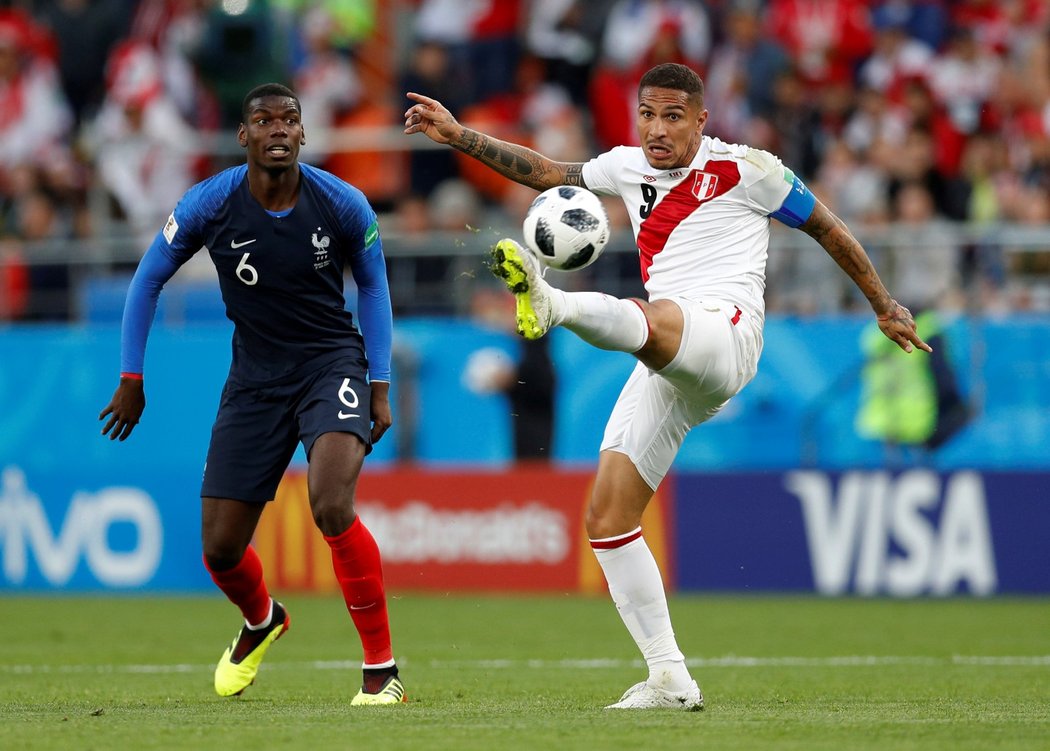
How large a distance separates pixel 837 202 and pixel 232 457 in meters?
9.12

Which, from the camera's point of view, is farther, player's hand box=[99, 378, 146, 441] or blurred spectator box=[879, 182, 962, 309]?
blurred spectator box=[879, 182, 962, 309]

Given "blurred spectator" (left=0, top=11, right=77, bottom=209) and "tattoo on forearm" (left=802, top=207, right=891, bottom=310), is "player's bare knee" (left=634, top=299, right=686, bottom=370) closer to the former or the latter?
"tattoo on forearm" (left=802, top=207, right=891, bottom=310)

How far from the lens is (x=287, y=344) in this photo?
7.94 meters

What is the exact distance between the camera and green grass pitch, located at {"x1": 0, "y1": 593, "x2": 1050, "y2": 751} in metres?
6.30

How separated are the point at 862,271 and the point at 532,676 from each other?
2.91 metres

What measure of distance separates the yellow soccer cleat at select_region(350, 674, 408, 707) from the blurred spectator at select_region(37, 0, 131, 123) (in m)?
13.3

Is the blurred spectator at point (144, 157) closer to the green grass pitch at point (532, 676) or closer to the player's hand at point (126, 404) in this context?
the green grass pitch at point (532, 676)

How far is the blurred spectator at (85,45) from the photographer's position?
19578 millimetres

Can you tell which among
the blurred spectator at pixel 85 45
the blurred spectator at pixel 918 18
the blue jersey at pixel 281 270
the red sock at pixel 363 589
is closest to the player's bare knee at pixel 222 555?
the red sock at pixel 363 589

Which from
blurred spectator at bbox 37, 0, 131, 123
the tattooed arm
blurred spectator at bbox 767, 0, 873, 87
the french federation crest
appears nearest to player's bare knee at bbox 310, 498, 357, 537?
the french federation crest

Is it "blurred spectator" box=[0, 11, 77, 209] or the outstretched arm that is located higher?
"blurred spectator" box=[0, 11, 77, 209]

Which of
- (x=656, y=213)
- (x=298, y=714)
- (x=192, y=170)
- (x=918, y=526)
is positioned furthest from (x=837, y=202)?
(x=298, y=714)

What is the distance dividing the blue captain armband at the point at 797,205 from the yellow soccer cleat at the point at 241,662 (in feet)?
10.4

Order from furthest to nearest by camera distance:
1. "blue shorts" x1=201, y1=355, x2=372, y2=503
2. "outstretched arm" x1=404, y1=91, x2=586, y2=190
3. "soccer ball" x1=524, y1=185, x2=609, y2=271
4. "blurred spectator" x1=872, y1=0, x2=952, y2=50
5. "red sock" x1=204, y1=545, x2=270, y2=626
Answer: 1. "blurred spectator" x1=872, y1=0, x2=952, y2=50
2. "red sock" x1=204, y1=545, x2=270, y2=626
3. "outstretched arm" x1=404, y1=91, x2=586, y2=190
4. "blue shorts" x1=201, y1=355, x2=372, y2=503
5. "soccer ball" x1=524, y1=185, x2=609, y2=271
